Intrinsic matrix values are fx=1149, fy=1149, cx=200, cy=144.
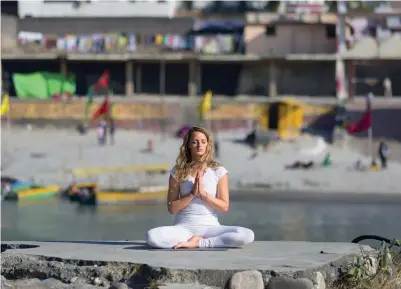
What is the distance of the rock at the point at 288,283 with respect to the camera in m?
7.66

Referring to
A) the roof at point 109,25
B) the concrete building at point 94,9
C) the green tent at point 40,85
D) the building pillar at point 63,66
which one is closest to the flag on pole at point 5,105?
the green tent at point 40,85

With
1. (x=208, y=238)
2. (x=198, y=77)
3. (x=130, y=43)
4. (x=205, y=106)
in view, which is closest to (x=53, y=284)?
(x=208, y=238)

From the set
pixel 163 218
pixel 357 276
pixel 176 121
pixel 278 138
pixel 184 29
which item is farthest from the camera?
pixel 184 29

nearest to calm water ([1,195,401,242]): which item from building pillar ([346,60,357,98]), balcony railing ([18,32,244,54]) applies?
building pillar ([346,60,357,98])

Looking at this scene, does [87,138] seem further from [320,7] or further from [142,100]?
[320,7]

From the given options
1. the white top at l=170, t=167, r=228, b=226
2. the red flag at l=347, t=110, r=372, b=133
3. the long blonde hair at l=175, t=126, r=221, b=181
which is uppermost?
the long blonde hair at l=175, t=126, r=221, b=181

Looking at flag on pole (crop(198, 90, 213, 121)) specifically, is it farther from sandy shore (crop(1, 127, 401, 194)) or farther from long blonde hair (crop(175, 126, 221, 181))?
long blonde hair (crop(175, 126, 221, 181))

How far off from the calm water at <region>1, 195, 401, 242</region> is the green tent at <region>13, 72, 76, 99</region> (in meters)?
13.7

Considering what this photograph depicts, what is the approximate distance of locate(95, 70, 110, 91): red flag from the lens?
50.3 meters

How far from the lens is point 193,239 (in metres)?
9.09

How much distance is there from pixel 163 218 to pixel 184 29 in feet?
75.0

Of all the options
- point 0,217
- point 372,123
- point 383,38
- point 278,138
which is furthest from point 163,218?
point 383,38

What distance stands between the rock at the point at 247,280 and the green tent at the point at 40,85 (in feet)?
143

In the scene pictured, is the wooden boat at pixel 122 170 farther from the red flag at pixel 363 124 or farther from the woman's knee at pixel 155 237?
the woman's knee at pixel 155 237
